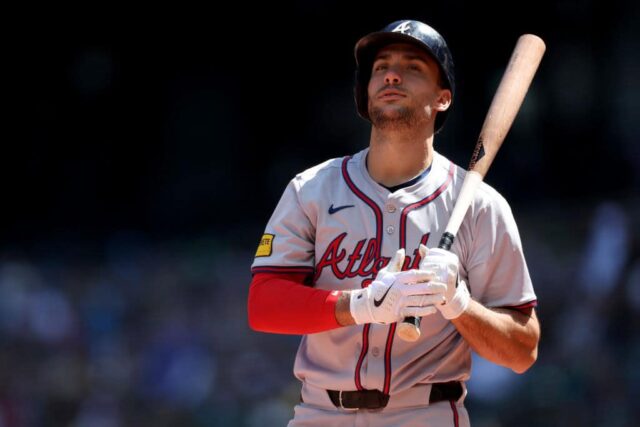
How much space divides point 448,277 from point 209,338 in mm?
4687

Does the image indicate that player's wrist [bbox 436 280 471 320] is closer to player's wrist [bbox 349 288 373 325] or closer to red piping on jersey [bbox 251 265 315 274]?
player's wrist [bbox 349 288 373 325]

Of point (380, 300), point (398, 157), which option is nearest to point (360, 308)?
point (380, 300)

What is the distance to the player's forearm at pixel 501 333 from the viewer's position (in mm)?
2562

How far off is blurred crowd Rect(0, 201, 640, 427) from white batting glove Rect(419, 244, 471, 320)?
3543 millimetres

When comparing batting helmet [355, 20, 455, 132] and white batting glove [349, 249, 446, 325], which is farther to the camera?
batting helmet [355, 20, 455, 132]

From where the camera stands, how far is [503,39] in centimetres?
792

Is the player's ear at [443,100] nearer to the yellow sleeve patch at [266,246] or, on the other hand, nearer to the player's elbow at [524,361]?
the yellow sleeve patch at [266,246]

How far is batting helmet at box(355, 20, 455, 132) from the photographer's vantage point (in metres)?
2.81

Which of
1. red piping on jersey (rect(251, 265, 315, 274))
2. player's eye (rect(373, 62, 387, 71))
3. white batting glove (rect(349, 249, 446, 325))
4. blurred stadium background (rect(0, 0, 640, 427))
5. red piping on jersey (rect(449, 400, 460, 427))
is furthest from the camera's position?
blurred stadium background (rect(0, 0, 640, 427))

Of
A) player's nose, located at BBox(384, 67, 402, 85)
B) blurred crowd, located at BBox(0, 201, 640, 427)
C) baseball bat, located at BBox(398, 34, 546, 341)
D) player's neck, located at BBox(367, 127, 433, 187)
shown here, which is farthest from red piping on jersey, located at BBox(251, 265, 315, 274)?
blurred crowd, located at BBox(0, 201, 640, 427)

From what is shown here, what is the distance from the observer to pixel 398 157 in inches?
113

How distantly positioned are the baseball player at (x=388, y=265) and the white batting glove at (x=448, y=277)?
14 mm

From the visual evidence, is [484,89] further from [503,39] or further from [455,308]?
[455,308]

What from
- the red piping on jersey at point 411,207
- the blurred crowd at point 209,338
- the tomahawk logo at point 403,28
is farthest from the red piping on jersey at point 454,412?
the blurred crowd at point 209,338
